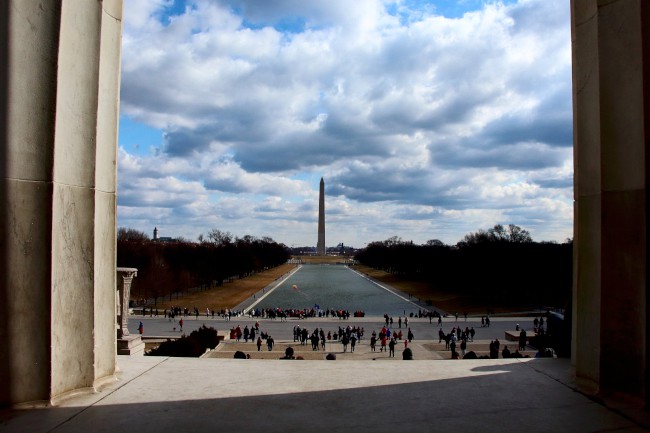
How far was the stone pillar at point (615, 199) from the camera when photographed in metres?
5.67

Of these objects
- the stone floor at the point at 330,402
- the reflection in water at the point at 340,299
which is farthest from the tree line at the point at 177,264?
the stone floor at the point at 330,402

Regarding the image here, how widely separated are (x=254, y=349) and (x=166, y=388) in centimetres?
2521

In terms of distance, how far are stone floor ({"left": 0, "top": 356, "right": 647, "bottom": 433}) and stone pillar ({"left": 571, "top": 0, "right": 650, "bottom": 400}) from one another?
57cm

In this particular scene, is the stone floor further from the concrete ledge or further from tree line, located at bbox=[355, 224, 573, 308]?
tree line, located at bbox=[355, 224, 573, 308]

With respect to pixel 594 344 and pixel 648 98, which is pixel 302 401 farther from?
pixel 648 98

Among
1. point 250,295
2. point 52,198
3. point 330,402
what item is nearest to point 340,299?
point 250,295

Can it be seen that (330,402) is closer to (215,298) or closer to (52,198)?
(52,198)

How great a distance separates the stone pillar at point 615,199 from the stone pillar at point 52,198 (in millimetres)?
5505

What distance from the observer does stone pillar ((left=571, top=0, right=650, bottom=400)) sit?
567 cm

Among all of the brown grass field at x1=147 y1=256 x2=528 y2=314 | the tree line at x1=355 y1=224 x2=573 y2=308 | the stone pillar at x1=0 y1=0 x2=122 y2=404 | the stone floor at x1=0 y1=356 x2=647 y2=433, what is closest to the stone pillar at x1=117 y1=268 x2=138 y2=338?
the stone floor at x1=0 y1=356 x2=647 y2=433

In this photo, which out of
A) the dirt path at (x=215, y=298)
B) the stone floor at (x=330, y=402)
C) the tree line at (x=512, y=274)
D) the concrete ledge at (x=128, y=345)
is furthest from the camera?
the tree line at (x=512, y=274)

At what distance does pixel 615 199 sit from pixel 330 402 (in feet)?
12.1

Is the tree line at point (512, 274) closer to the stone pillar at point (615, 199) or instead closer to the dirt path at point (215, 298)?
the dirt path at point (215, 298)

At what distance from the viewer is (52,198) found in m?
5.54
